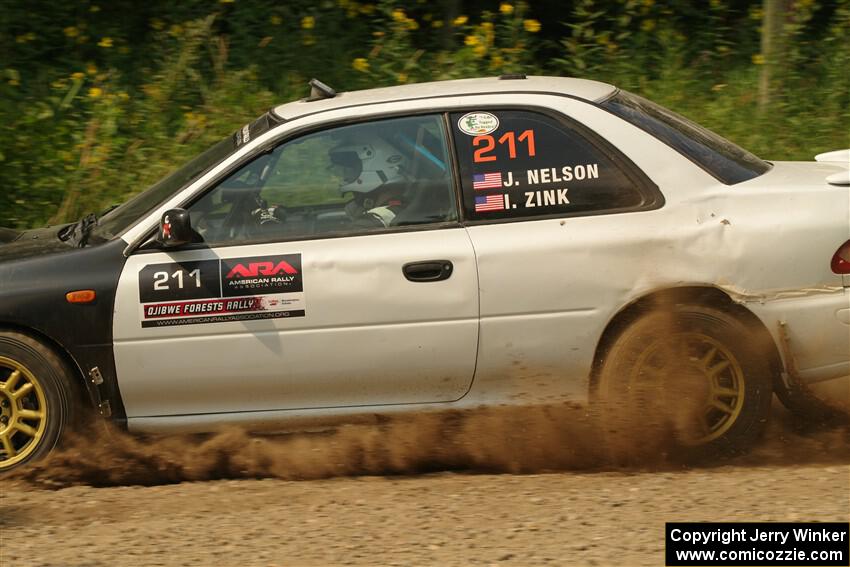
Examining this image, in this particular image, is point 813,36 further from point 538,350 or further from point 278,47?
point 538,350

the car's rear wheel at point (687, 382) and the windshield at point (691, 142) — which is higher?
the windshield at point (691, 142)

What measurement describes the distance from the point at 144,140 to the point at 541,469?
16.6 ft

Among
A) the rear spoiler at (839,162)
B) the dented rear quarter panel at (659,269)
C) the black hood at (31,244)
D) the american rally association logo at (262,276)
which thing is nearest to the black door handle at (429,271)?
the dented rear quarter panel at (659,269)

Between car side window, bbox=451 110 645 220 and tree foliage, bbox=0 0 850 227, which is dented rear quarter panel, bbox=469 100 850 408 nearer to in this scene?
car side window, bbox=451 110 645 220

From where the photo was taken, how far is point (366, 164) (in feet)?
17.1

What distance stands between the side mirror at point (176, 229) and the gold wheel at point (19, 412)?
842 millimetres

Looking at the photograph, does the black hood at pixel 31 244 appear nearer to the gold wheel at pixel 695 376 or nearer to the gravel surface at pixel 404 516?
the gravel surface at pixel 404 516

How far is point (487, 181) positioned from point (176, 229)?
52.8 inches

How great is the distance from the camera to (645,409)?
507 cm

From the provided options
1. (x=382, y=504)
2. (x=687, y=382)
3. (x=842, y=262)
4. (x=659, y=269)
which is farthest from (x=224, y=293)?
(x=842, y=262)

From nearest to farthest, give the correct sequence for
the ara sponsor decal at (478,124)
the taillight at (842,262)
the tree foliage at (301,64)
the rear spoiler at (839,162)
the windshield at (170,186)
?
the taillight at (842,262), the rear spoiler at (839,162), the ara sponsor decal at (478,124), the windshield at (170,186), the tree foliage at (301,64)

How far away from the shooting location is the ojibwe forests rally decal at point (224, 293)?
5020mm

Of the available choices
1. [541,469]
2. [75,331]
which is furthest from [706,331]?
[75,331]

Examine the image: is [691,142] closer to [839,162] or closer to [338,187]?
[839,162]
